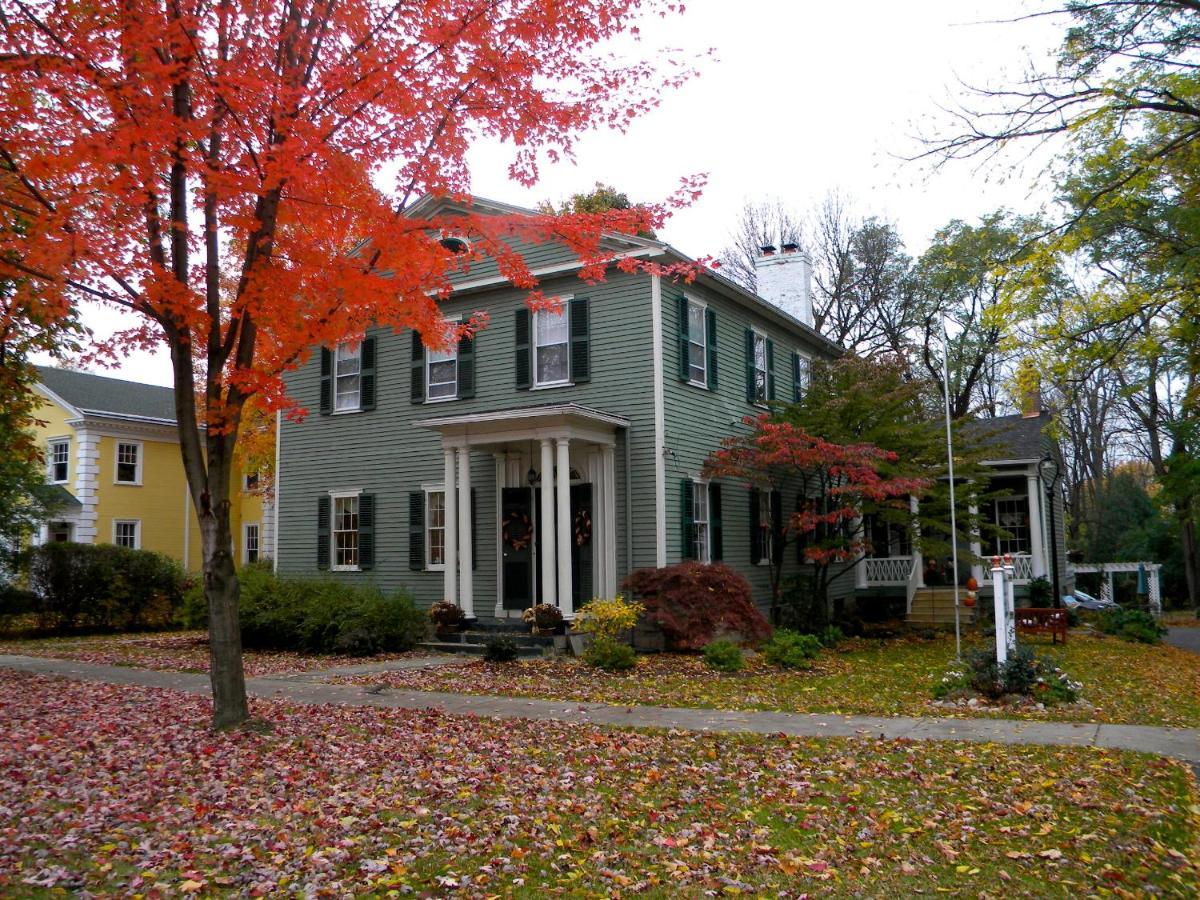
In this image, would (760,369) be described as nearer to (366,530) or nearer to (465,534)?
(465,534)

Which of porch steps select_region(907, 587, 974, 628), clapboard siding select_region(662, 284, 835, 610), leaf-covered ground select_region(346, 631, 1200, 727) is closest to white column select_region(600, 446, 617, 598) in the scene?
clapboard siding select_region(662, 284, 835, 610)

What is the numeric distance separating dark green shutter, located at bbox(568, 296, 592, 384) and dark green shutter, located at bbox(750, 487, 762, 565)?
15.7 feet

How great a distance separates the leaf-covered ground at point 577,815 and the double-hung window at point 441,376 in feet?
35.3

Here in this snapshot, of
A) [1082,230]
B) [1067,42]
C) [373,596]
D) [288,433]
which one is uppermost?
[1067,42]

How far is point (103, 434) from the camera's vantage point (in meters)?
28.5

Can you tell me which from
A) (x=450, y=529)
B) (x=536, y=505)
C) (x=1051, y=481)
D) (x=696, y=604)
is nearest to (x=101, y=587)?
(x=450, y=529)

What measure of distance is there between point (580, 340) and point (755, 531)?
563 cm

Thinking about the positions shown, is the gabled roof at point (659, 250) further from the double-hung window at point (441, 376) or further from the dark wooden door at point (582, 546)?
the dark wooden door at point (582, 546)

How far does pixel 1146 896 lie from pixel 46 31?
9996 mm

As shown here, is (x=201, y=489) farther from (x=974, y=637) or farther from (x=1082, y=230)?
(x=974, y=637)

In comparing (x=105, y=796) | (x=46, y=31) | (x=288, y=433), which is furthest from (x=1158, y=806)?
(x=288, y=433)

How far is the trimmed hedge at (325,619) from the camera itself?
607 inches

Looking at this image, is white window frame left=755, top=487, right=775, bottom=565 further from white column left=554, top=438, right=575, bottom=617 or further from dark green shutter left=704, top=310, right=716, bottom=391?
white column left=554, top=438, right=575, bottom=617

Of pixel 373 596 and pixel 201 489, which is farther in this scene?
pixel 373 596
